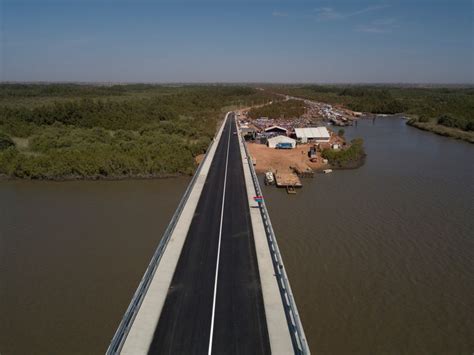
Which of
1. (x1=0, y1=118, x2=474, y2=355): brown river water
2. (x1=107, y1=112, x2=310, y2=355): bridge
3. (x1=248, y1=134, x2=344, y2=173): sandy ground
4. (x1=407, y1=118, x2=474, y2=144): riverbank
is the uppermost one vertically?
(x1=407, y1=118, x2=474, y2=144): riverbank

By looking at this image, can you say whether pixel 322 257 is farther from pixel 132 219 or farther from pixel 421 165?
pixel 421 165

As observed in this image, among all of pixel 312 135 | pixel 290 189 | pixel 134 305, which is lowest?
pixel 290 189

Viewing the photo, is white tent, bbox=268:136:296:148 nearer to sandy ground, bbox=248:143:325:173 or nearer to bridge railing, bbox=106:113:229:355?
sandy ground, bbox=248:143:325:173

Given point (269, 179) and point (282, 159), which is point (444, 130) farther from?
point (269, 179)

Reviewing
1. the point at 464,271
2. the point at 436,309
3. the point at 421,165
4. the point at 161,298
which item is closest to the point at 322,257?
the point at 436,309

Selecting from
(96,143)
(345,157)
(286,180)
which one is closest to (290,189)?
(286,180)

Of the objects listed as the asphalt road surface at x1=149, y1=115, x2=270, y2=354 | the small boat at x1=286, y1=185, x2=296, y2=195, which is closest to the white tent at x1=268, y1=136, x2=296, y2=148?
the small boat at x1=286, y1=185, x2=296, y2=195
